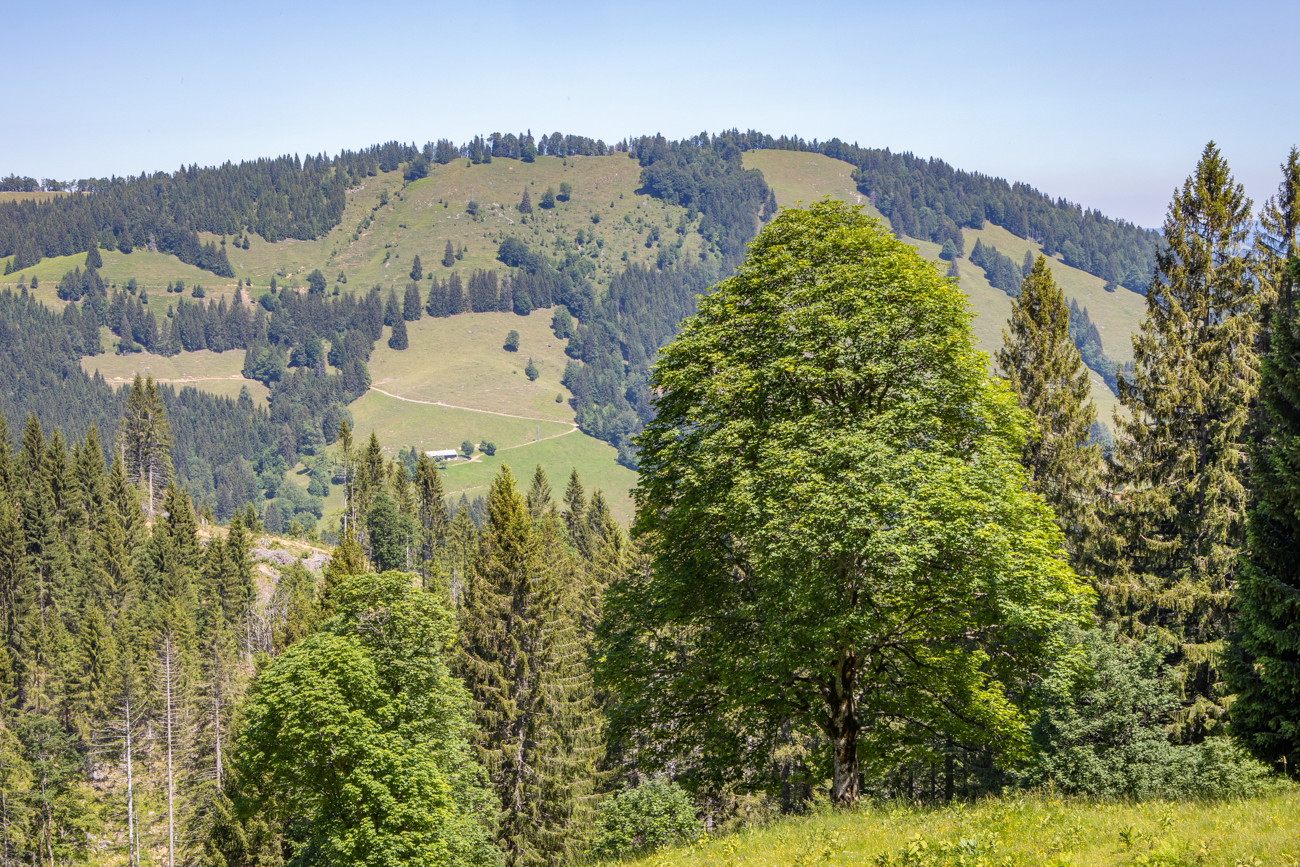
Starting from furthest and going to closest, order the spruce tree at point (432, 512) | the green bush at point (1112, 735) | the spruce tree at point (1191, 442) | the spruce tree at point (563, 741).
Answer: the spruce tree at point (432, 512)
the spruce tree at point (563, 741)
the spruce tree at point (1191, 442)
the green bush at point (1112, 735)

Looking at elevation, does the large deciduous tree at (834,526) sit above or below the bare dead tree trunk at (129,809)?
above

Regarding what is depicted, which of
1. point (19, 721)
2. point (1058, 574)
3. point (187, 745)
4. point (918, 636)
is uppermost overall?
point (1058, 574)

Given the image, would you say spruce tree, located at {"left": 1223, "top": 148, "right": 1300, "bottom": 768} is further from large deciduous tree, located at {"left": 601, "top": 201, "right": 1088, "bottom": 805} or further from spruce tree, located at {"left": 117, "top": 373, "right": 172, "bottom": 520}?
spruce tree, located at {"left": 117, "top": 373, "right": 172, "bottom": 520}

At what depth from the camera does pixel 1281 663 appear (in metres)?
18.0

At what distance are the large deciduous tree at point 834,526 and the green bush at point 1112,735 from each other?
3.20 metres

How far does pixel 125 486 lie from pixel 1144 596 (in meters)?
120

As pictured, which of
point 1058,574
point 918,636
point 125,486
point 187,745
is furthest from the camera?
point 125,486

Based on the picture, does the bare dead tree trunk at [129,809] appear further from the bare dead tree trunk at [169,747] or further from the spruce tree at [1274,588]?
the spruce tree at [1274,588]

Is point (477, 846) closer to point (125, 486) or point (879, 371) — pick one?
point (879, 371)

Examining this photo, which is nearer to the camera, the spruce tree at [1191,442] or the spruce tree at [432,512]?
the spruce tree at [1191,442]

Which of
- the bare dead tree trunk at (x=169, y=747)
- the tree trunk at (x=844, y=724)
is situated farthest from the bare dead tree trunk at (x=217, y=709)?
the tree trunk at (x=844, y=724)

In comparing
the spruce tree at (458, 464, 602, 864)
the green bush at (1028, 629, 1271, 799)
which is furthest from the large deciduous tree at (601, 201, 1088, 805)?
the spruce tree at (458, 464, 602, 864)

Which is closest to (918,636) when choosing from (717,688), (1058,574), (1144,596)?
(1058,574)

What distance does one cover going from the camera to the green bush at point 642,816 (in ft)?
127
